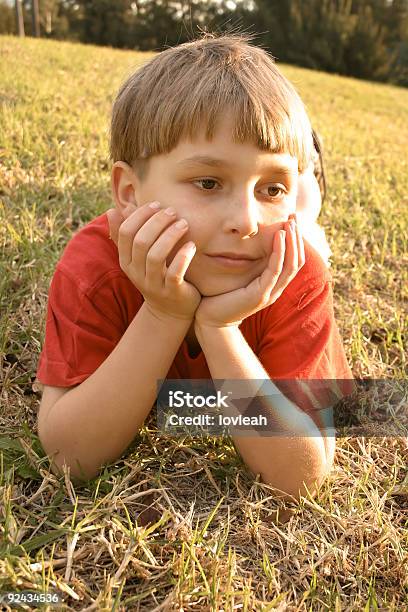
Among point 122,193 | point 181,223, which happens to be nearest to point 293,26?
point 122,193

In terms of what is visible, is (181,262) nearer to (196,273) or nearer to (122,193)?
(196,273)

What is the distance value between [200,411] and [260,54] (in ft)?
3.65

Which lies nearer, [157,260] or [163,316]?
[157,260]

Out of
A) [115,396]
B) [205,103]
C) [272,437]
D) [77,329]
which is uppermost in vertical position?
[205,103]

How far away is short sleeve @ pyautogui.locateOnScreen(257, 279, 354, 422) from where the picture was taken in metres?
1.83

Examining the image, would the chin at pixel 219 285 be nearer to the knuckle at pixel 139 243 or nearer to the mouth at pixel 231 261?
the mouth at pixel 231 261

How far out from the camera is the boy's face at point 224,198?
158 cm

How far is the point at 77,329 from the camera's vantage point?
1.80 m

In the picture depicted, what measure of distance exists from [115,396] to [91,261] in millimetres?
426

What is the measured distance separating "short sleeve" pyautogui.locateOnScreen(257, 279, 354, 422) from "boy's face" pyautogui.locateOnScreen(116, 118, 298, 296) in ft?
0.82

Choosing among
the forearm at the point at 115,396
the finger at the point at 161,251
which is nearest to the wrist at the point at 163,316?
the forearm at the point at 115,396

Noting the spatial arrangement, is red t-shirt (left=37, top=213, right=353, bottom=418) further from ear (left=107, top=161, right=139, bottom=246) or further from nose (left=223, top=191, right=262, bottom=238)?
nose (left=223, top=191, right=262, bottom=238)

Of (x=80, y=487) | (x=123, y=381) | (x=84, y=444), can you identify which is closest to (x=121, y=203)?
(x=123, y=381)

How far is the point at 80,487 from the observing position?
1773mm
